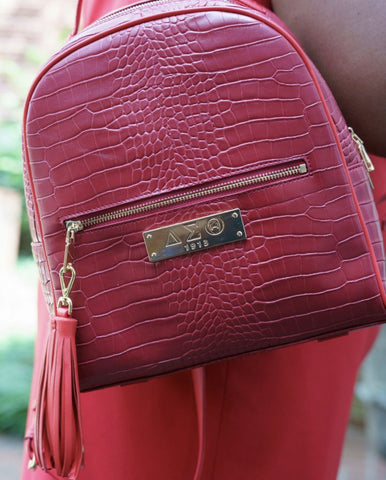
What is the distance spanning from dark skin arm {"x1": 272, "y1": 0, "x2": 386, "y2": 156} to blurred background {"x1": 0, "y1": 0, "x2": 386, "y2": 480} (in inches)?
71.3

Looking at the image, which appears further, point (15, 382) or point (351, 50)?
point (15, 382)

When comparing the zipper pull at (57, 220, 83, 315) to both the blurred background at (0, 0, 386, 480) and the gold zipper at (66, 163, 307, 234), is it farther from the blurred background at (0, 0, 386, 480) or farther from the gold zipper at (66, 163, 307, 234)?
the blurred background at (0, 0, 386, 480)

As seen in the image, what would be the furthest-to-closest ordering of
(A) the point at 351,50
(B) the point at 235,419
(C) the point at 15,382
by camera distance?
(C) the point at 15,382
(B) the point at 235,419
(A) the point at 351,50

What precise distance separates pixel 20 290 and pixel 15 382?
568 millimetres

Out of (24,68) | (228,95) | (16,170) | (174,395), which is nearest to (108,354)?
(174,395)

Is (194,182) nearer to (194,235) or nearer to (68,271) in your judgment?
(194,235)

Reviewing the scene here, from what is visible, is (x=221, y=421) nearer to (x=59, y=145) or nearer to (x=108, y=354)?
(x=108, y=354)

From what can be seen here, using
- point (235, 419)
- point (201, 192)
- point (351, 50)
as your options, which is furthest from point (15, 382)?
point (351, 50)

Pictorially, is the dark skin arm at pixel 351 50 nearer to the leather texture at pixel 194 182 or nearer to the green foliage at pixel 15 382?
the leather texture at pixel 194 182

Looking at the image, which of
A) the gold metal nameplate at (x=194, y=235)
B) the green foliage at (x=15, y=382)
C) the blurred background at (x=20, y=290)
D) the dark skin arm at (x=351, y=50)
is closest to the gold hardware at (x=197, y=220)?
the gold metal nameplate at (x=194, y=235)

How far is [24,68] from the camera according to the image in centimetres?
452

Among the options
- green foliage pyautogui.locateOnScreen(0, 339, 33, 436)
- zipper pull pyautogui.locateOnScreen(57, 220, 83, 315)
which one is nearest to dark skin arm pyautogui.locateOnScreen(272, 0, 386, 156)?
zipper pull pyautogui.locateOnScreen(57, 220, 83, 315)

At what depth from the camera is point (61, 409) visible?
844mm

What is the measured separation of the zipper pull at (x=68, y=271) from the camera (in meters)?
0.84
